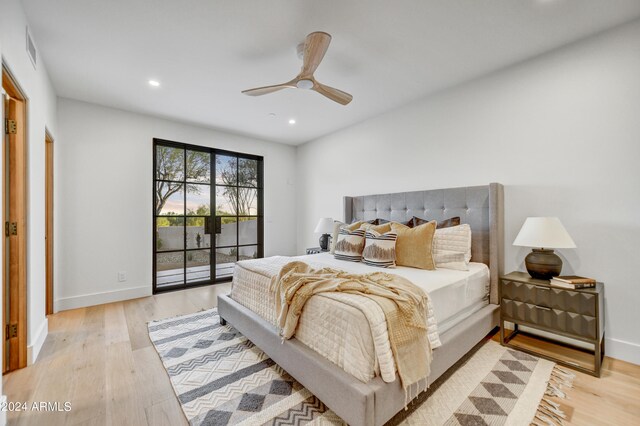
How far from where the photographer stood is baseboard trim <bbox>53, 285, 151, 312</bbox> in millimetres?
3474

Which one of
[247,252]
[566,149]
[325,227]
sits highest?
[566,149]

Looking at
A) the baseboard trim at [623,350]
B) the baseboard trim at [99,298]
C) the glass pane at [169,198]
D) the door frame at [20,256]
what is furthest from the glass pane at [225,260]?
the baseboard trim at [623,350]

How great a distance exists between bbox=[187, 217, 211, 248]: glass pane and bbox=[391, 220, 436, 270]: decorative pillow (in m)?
3.34

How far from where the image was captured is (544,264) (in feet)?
7.74

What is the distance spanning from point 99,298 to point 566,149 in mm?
5576

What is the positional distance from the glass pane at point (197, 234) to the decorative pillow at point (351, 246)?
2580 mm

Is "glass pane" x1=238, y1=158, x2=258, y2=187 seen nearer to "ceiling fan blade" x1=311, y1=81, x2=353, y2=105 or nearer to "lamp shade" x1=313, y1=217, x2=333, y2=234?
"lamp shade" x1=313, y1=217, x2=333, y2=234

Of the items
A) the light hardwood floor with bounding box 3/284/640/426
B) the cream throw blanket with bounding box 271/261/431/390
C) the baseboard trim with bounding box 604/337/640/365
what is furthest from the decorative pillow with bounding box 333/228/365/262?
the baseboard trim with bounding box 604/337/640/365

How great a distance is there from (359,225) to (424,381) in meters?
2.11

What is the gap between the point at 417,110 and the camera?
11.9 feet

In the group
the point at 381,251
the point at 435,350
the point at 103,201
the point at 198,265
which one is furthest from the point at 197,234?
the point at 435,350

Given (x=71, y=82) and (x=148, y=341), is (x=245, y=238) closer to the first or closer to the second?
(x=148, y=341)

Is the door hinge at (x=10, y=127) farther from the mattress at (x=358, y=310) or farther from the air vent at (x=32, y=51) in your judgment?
the mattress at (x=358, y=310)

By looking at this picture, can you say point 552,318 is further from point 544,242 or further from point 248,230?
point 248,230
